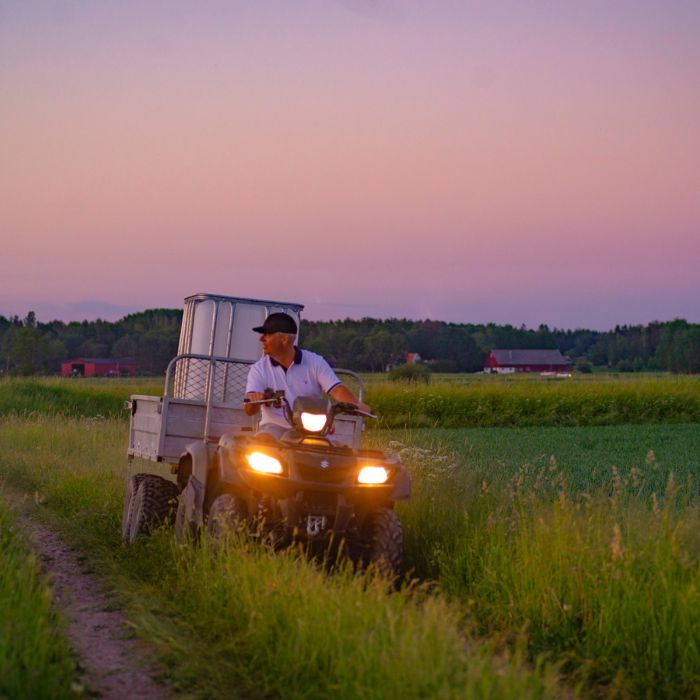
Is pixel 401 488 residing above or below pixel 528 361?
below

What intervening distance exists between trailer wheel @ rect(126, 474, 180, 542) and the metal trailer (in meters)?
0.21

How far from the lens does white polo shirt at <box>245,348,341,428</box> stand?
808cm

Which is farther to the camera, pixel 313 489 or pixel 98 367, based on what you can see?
pixel 98 367

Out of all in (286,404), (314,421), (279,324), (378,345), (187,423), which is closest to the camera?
(314,421)

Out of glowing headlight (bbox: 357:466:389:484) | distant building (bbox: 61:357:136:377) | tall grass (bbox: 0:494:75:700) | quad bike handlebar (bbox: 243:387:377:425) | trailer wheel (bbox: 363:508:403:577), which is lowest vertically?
distant building (bbox: 61:357:136:377)

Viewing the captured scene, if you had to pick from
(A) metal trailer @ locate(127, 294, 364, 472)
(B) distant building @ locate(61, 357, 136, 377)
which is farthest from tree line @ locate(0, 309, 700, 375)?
(A) metal trailer @ locate(127, 294, 364, 472)

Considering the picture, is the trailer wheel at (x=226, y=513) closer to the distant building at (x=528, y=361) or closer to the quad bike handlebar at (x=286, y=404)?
the quad bike handlebar at (x=286, y=404)

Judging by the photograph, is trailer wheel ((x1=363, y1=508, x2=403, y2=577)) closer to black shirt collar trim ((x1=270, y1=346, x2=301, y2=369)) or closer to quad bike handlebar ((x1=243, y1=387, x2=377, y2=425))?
quad bike handlebar ((x1=243, y1=387, x2=377, y2=425))

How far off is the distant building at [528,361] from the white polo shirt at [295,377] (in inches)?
4510

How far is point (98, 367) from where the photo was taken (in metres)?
105

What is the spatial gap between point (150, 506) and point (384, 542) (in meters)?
2.66

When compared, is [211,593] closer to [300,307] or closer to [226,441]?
[226,441]

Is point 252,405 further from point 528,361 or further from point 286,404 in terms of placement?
point 528,361

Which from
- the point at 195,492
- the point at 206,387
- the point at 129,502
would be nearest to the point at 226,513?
the point at 195,492
